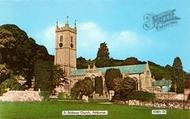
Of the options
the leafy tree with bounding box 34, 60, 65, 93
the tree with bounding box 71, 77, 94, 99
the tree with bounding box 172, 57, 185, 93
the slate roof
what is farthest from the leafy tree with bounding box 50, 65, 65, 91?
the tree with bounding box 172, 57, 185, 93

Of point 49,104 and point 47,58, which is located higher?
point 47,58

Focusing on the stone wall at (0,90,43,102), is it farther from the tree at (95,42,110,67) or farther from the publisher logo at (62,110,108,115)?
the tree at (95,42,110,67)

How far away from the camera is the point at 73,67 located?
1112cm

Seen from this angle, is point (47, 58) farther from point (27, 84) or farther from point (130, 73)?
point (130, 73)

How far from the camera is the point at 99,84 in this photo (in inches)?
444

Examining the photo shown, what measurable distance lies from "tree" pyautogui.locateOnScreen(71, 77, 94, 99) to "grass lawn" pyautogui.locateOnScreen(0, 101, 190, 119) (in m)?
0.73

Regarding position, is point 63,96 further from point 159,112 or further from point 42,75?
point 159,112

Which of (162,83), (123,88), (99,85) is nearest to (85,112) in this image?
(123,88)

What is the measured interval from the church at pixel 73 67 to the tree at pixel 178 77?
594mm

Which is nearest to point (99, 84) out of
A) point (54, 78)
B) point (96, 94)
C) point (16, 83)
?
point (96, 94)

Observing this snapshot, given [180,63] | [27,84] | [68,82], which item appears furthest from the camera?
[68,82]

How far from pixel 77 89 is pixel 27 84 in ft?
3.62

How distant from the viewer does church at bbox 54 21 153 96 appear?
35.1 feet

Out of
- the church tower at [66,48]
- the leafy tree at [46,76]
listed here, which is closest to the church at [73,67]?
the church tower at [66,48]
